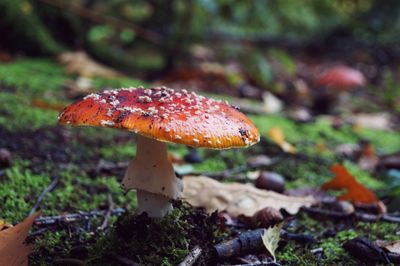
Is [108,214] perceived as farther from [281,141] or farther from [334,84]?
[334,84]

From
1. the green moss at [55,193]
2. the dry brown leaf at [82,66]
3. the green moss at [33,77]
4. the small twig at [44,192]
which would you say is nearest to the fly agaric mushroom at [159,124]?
the green moss at [55,193]

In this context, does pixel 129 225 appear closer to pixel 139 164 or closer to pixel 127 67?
pixel 139 164

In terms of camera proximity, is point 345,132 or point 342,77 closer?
point 345,132

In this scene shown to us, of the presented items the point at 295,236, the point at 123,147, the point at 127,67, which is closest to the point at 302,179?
the point at 295,236

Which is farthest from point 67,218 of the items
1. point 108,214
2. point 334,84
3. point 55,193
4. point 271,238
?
point 334,84

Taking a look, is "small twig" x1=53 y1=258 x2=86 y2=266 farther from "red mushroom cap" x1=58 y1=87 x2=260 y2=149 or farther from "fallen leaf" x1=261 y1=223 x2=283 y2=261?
"fallen leaf" x1=261 y1=223 x2=283 y2=261

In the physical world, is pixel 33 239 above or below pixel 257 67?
below

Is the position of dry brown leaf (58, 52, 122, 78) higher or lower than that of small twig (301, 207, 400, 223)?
higher

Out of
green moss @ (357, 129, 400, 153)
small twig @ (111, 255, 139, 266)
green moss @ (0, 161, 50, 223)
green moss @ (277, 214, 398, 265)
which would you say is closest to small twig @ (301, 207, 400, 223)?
green moss @ (277, 214, 398, 265)
